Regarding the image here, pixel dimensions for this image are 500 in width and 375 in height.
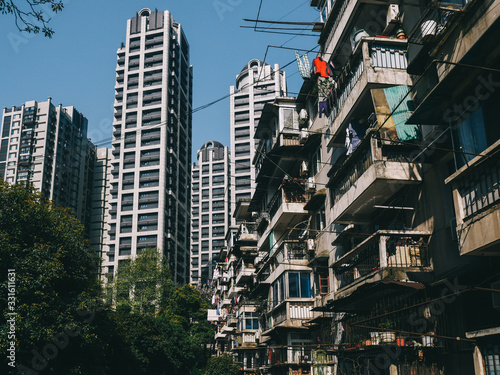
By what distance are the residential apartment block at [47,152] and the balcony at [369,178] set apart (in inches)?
4064

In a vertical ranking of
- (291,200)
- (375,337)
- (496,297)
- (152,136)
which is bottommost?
(375,337)

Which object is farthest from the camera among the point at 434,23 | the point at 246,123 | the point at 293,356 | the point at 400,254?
the point at 246,123

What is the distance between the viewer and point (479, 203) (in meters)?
10.4

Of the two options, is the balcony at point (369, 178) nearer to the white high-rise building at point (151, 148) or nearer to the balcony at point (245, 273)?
the balcony at point (245, 273)

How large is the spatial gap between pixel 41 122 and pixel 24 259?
109 metres

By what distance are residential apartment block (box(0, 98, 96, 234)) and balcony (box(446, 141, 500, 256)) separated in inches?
4362

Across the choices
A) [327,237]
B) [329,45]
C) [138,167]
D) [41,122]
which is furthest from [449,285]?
[41,122]

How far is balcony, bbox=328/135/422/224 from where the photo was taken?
15.3m

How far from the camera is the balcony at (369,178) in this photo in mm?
15344

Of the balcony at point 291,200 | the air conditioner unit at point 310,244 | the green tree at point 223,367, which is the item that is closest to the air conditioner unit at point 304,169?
the balcony at point 291,200

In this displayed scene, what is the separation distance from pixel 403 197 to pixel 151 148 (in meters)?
90.7

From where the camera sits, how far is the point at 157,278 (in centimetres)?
6931

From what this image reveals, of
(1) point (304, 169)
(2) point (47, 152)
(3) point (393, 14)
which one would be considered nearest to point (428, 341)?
(3) point (393, 14)

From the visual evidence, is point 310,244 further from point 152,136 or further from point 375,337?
point 152,136
